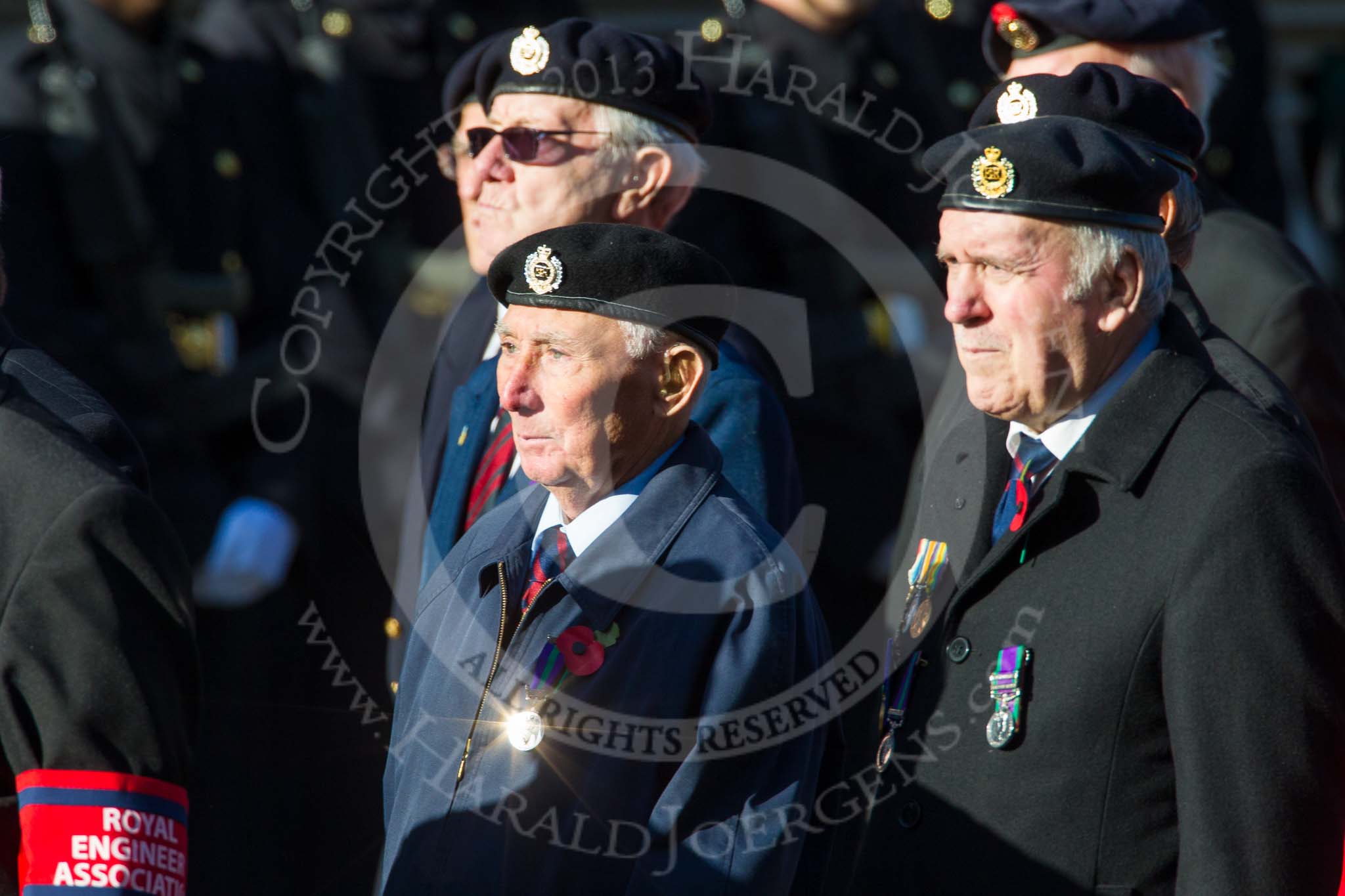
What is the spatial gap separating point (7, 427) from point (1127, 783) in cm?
165

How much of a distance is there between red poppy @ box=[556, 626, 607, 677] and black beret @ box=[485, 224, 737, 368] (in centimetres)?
51

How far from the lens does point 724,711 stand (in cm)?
286

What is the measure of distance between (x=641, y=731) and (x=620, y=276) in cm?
73

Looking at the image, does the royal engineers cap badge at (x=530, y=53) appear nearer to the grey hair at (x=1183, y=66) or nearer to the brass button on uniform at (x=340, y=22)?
the grey hair at (x=1183, y=66)

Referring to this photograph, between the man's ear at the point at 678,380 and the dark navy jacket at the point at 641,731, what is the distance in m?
0.10

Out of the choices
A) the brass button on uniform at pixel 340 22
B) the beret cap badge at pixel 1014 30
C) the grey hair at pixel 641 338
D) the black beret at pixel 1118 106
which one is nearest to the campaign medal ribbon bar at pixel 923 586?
the grey hair at pixel 641 338

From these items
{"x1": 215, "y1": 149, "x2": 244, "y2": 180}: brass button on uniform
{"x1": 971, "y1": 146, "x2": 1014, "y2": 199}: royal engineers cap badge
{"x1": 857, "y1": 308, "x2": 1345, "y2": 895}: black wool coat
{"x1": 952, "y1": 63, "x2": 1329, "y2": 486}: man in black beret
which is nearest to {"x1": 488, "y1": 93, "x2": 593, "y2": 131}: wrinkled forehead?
{"x1": 952, "y1": 63, "x2": 1329, "y2": 486}: man in black beret

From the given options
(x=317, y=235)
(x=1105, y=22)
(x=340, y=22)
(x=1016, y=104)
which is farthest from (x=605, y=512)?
(x=340, y=22)

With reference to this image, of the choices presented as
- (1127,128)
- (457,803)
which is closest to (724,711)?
(457,803)

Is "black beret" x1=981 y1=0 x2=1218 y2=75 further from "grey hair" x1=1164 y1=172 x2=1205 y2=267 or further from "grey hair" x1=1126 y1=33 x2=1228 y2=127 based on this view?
"grey hair" x1=1164 y1=172 x2=1205 y2=267

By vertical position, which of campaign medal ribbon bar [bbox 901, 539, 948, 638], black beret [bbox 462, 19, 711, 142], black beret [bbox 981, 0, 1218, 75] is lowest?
campaign medal ribbon bar [bbox 901, 539, 948, 638]

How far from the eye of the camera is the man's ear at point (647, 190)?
409cm

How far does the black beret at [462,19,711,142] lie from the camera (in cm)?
410

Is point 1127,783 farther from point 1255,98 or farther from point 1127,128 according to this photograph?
point 1255,98
